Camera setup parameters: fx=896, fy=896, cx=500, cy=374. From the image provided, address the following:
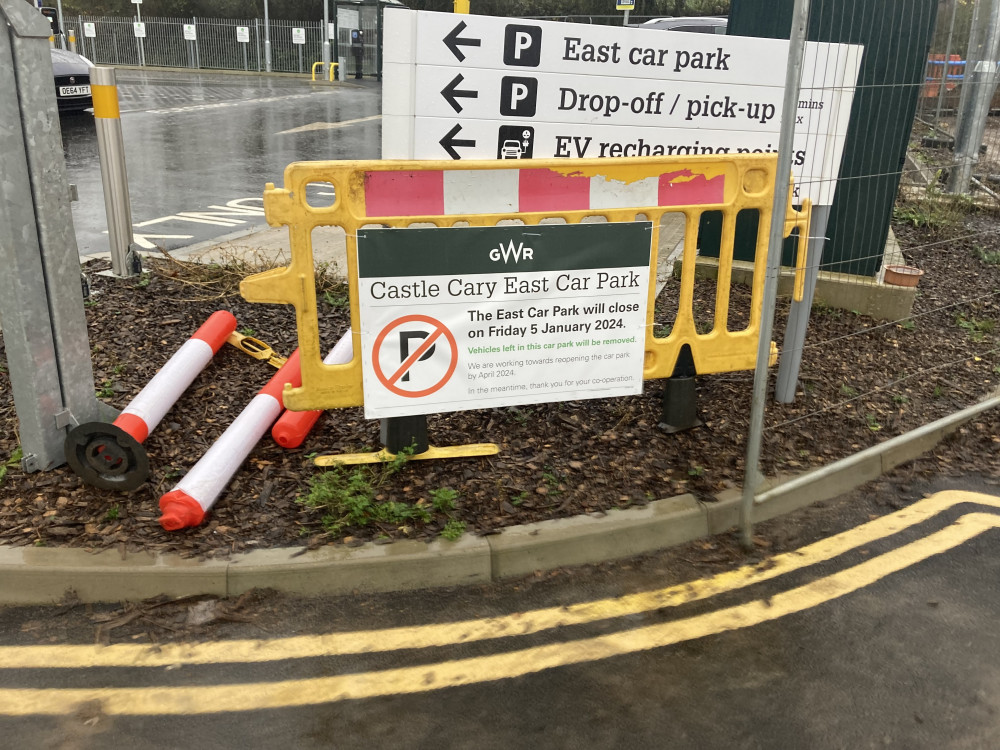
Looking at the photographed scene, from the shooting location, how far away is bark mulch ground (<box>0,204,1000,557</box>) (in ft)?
12.4

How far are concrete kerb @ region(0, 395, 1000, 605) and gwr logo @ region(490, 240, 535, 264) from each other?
115 cm

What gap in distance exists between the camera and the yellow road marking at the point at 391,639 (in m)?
3.12

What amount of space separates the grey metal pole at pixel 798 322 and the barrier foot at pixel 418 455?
1.76 meters

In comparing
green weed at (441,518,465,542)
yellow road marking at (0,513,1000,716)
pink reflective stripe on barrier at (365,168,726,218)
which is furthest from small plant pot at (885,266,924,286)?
green weed at (441,518,465,542)

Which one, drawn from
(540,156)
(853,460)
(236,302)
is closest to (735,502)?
(853,460)

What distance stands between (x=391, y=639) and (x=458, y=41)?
2361mm

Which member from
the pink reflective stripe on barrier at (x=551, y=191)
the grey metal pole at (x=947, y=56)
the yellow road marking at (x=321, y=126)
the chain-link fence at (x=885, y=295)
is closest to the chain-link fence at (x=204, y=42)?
the yellow road marking at (x=321, y=126)

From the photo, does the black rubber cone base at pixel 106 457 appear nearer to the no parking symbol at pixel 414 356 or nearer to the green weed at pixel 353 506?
the green weed at pixel 353 506

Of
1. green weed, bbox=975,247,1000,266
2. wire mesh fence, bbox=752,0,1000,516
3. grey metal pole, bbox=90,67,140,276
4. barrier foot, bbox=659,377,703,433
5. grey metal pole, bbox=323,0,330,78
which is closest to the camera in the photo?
barrier foot, bbox=659,377,703,433

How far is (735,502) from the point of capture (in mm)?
4109

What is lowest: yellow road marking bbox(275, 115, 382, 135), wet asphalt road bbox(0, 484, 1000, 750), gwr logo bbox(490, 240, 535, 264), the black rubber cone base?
wet asphalt road bbox(0, 484, 1000, 750)

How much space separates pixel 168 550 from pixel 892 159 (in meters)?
5.81

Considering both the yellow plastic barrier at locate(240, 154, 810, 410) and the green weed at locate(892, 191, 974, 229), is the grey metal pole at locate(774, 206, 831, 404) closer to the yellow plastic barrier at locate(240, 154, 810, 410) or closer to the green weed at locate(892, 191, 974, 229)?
the yellow plastic barrier at locate(240, 154, 810, 410)

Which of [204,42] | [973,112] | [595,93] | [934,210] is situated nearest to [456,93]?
[595,93]
